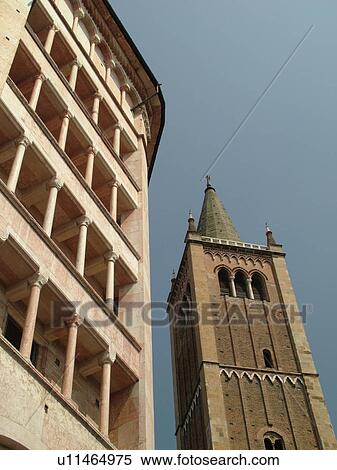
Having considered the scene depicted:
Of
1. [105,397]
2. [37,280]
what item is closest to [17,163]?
[37,280]

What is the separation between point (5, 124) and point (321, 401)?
40.3 m

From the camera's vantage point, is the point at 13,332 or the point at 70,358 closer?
the point at 70,358

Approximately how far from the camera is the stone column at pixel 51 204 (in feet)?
41.6

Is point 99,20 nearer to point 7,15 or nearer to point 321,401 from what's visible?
point 7,15

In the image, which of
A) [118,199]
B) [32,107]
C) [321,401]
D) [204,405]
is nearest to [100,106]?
[118,199]

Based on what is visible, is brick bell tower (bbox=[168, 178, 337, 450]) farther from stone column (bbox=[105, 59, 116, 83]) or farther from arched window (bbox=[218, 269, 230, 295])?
stone column (bbox=[105, 59, 116, 83])

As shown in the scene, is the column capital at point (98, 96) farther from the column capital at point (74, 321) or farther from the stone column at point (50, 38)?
the column capital at point (74, 321)

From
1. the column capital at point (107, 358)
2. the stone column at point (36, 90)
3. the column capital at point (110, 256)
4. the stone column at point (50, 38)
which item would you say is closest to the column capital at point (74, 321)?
the column capital at point (107, 358)

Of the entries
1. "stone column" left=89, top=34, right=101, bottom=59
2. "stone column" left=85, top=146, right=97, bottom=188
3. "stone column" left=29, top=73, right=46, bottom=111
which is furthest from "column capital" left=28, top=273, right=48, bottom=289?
"stone column" left=89, top=34, right=101, bottom=59

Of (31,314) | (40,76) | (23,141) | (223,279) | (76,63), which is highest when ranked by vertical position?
(223,279)

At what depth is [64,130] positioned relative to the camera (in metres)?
15.4

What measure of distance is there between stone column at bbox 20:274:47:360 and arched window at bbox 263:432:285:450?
120ft

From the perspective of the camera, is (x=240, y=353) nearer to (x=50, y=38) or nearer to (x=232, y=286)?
(x=232, y=286)

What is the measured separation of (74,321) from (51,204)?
256 centimetres
